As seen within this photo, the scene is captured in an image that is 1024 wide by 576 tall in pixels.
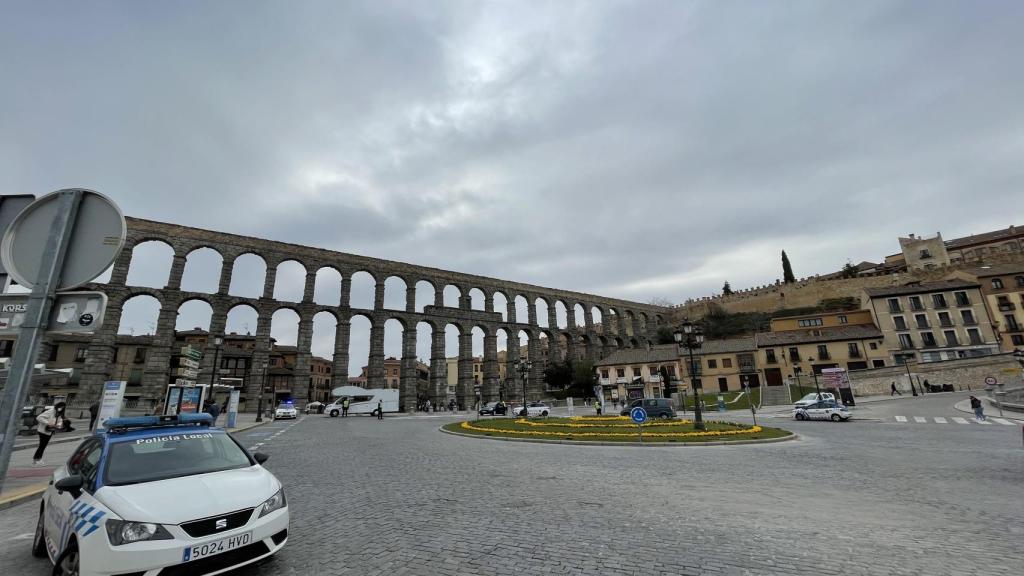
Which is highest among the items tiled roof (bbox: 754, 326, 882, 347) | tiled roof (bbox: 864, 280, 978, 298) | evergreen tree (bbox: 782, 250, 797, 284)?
evergreen tree (bbox: 782, 250, 797, 284)

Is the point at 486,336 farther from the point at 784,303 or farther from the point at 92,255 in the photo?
the point at 784,303

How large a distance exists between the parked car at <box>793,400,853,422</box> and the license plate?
3146 cm

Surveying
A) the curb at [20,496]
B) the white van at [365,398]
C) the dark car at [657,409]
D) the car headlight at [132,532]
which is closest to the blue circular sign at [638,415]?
the dark car at [657,409]

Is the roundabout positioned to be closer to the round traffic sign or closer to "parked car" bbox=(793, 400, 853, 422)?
"parked car" bbox=(793, 400, 853, 422)

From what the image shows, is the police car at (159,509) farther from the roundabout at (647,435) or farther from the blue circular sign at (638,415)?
the roundabout at (647,435)

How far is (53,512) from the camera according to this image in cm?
464

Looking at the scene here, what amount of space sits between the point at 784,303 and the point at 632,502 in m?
98.4

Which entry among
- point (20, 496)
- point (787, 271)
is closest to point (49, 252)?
point (20, 496)

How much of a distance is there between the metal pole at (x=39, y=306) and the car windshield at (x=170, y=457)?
4.78 ft

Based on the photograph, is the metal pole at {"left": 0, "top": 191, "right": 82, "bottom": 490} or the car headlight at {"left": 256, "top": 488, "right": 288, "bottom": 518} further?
the metal pole at {"left": 0, "top": 191, "right": 82, "bottom": 490}

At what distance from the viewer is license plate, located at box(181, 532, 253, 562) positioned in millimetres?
3686

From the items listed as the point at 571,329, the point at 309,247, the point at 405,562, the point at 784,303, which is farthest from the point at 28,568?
the point at 784,303

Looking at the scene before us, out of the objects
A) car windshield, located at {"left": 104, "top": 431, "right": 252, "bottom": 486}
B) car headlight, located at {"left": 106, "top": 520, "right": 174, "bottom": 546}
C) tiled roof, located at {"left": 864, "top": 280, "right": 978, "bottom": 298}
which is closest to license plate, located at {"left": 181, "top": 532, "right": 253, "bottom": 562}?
car headlight, located at {"left": 106, "top": 520, "right": 174, "bottom": 546}

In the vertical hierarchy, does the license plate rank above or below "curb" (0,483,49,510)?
above
